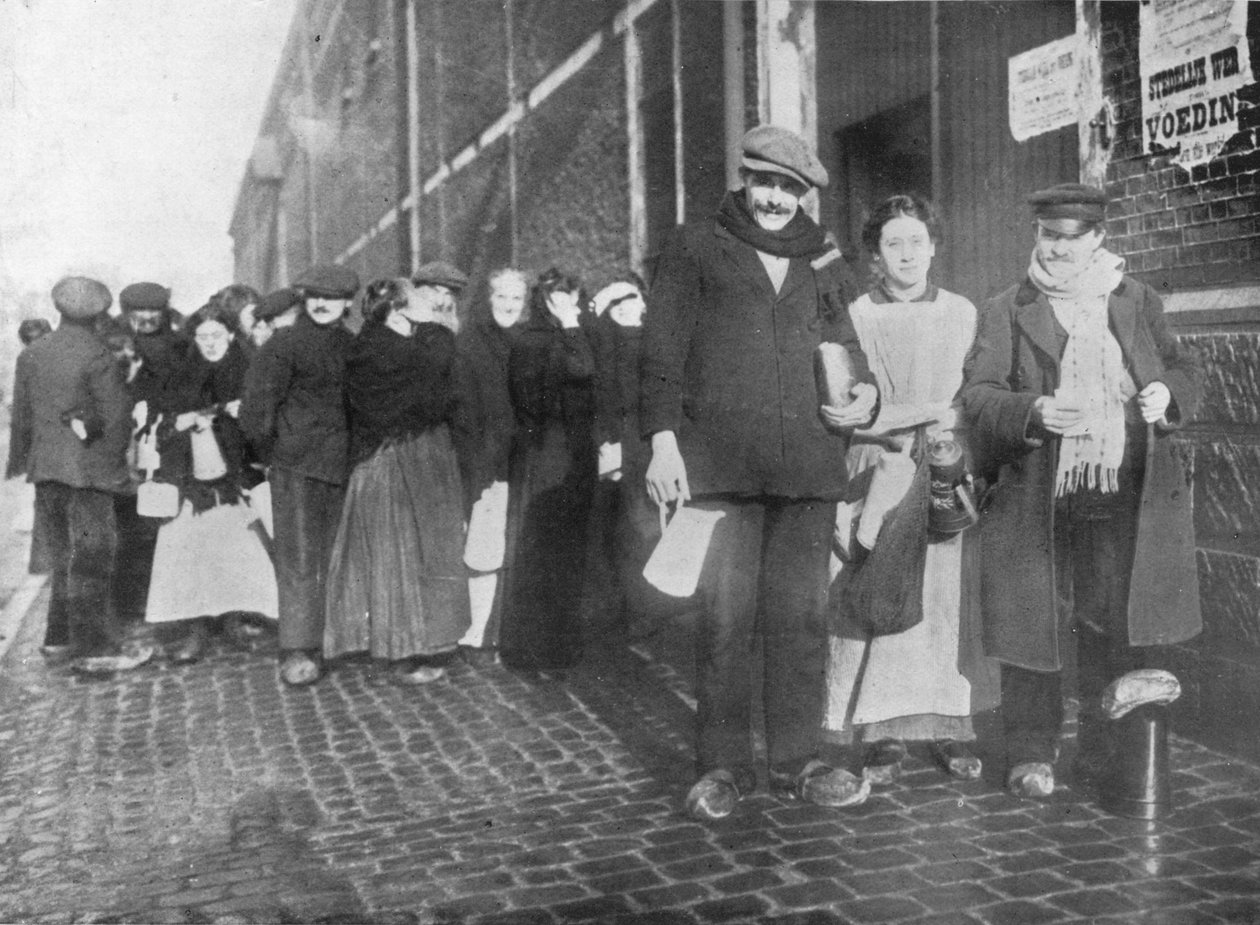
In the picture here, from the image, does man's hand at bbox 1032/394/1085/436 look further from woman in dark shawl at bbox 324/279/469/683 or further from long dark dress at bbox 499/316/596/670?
woman in dark shawl at bbox 324/279/469/683

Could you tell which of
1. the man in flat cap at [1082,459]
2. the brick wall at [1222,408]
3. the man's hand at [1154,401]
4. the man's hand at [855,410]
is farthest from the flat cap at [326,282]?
the man's hand at [1154,401]

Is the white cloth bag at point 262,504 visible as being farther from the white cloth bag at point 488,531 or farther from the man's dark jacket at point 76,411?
the white cloth bag at point 488,531

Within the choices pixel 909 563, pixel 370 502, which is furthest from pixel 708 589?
pixel 370 502

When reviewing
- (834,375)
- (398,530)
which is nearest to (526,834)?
(834,375)

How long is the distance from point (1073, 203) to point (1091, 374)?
50 centimetres

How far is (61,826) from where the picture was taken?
4.52 metres

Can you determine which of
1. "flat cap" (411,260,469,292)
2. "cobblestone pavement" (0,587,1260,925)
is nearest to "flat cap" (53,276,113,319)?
"flat cap" (411,260,469,292)

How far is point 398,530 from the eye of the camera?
662 centimetres

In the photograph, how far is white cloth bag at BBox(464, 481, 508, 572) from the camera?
6828mm

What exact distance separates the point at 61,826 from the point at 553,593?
272 cm

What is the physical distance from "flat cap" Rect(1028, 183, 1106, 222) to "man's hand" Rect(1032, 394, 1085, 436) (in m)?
0.54

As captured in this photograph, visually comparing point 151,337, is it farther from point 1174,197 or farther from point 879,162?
point 1174,197

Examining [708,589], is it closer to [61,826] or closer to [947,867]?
[947,867]

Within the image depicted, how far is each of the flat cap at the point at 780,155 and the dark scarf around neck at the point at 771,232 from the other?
142 millimetres
